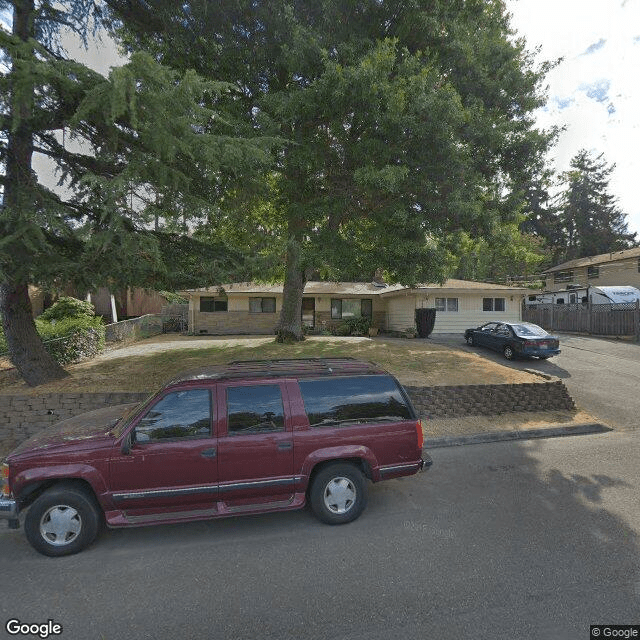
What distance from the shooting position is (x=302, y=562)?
3428 mm

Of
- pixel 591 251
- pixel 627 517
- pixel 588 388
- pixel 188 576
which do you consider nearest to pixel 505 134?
pixel 588 388

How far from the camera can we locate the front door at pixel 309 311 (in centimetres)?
2295

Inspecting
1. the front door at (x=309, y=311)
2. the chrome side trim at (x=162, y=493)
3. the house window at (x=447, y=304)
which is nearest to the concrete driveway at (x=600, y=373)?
the house window at (x=447, y=304)

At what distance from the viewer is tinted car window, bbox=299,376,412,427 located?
422cm

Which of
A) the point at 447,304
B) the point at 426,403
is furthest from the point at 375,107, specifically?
the point at 447,304

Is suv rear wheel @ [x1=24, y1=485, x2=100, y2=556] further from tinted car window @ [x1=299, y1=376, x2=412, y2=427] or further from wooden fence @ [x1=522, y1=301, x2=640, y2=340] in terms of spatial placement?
wooden fence @ [x1=522, y1=301, x2=640, y2=340]

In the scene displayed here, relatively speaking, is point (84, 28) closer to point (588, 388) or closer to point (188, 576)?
point (188, 576)

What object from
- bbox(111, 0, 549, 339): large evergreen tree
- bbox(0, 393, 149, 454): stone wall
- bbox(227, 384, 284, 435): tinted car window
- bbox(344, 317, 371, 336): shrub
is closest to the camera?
bbox(227, 384, 284, 435): tinted car window

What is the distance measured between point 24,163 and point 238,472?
7.13 metres

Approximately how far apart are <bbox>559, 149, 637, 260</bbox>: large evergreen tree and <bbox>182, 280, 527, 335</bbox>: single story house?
1393 inches

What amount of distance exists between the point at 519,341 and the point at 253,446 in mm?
12559

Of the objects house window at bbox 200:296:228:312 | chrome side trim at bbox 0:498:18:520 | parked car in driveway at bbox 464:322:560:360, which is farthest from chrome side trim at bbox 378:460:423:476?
→ house window at bbox 200:296:228:312

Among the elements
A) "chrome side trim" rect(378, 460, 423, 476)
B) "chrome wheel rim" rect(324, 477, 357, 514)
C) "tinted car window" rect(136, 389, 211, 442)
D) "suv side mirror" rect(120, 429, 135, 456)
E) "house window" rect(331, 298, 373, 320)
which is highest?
"house window" rect(331, 298, 373, 320)

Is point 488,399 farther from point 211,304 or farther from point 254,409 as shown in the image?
point 211,304
